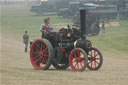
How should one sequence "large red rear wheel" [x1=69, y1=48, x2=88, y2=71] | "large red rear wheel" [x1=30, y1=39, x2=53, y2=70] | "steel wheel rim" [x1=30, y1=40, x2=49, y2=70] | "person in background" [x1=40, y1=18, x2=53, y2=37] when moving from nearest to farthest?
"large red rear wheel" [x1=69, y1=48, x2=88, y2=71], "large red rear wheel" [x1=30, y1=39, x2=53, y2=70], "steel wheel rim" [x1=30, y1=40, x2=49, y2=70], "person in background" [x1=40, y1=18, x2=53, y2=37]

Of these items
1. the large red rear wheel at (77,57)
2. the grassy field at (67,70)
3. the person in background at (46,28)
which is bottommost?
the grassy field at (67,70)

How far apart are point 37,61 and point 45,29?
1.09 metres

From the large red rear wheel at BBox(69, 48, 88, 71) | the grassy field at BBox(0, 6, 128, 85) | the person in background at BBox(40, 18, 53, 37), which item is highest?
the person in background at BBox(40, 18, 53, 37)

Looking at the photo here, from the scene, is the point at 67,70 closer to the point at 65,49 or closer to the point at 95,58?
the point at 65,49

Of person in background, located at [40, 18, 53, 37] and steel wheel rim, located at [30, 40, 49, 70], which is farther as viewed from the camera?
person in background, located at [40, 18, 53, 37]

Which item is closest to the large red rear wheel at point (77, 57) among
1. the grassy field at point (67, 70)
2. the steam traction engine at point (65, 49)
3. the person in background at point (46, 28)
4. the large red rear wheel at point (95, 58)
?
the steam traction engine at point (65, 49)

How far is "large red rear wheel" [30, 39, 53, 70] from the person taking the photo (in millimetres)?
11562

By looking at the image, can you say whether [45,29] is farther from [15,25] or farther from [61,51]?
[15,25]

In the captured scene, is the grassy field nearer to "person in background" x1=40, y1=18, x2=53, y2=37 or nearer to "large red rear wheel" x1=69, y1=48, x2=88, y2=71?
"large red rear wheel" x1=69, y1=48, x2=88, y2=71

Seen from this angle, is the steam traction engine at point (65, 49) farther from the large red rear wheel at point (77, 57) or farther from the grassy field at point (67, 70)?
the grassy field at point (67, 70)

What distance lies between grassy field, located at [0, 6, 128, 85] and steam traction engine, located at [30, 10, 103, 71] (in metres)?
0.36

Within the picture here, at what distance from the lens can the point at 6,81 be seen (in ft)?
27.2

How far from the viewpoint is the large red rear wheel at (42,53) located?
11.6 meters

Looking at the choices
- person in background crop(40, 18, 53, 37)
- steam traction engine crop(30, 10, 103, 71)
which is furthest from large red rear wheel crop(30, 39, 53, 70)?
person in background crop(40, 18, 53, 37)
